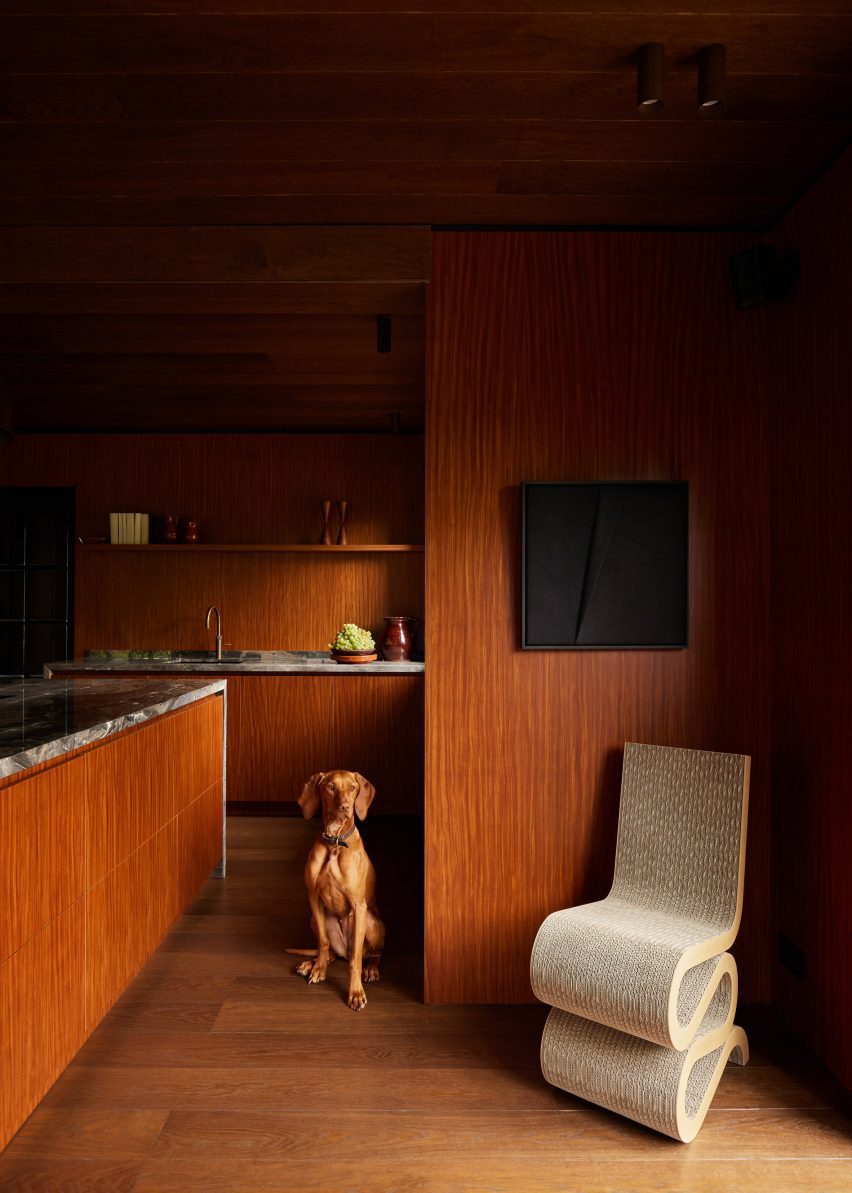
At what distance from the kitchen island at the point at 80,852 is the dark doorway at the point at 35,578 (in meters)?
2.50

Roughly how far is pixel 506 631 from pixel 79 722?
1.24m

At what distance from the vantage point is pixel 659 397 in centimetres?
252

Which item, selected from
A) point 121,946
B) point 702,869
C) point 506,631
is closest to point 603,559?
point 506,631

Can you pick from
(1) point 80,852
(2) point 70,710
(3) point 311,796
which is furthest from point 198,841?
(1) point 80,852

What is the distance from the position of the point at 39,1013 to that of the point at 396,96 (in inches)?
85.2

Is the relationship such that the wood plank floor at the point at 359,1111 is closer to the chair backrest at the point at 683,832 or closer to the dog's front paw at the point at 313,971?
the dog's front paw at the point at 313,971

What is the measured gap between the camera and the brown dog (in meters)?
2.57

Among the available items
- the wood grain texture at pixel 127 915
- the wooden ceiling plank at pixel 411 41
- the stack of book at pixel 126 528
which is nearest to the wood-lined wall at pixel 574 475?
the wooden ceiling plank at pixel 411 41

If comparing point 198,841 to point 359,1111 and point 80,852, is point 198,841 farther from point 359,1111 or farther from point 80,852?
point 359,1111

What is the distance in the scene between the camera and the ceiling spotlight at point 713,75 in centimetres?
172

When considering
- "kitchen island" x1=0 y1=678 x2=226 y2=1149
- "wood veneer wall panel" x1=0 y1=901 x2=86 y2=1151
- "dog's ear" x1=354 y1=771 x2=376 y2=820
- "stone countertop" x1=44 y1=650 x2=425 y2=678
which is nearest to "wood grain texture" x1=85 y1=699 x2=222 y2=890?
"kitchen island" x1=0 y1=678 x2=226 y2=1149

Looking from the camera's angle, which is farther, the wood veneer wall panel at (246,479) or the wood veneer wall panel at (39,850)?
the wood veneer wall panel at (246,479)

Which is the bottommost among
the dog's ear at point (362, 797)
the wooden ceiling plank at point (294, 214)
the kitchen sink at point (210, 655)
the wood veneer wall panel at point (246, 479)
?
the dog's ear at point (362, 797)

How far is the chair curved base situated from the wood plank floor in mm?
56
